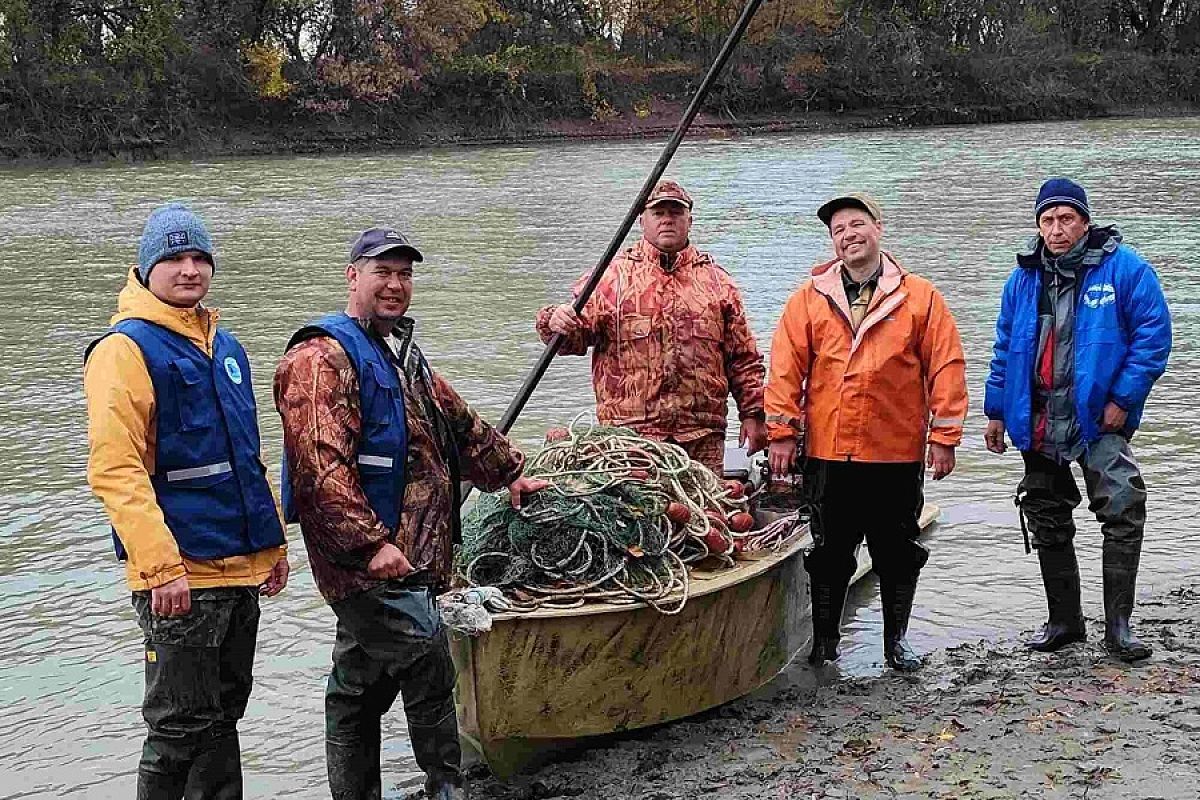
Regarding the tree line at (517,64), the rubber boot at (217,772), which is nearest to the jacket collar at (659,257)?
the rubber boot at (217,772)

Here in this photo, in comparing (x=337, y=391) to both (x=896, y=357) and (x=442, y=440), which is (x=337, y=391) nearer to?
(x=442, y=440)

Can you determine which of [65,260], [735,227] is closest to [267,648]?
[65,260]

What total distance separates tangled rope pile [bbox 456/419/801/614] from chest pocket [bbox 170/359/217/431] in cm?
125

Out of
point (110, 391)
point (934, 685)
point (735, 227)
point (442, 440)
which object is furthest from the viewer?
point (735, 227)

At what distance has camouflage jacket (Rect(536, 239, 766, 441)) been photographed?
549cm

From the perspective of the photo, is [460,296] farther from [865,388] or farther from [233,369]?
[233,369]

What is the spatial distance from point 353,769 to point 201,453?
3.55ft

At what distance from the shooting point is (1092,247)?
4.95 metres

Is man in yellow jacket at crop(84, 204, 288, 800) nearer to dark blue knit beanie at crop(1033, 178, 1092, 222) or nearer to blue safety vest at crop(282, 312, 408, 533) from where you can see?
blue safety vest at crop(282, 312, 408, 533)

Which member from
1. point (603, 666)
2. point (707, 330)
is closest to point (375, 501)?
point (603, 666)

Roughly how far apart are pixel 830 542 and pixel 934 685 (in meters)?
0.66

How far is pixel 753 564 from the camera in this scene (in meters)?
5.02

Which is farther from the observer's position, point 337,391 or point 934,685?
point 934,685

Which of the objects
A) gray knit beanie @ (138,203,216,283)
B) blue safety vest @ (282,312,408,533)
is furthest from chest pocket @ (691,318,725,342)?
Answer: gray knit beanie @ (138,203,216,283)
